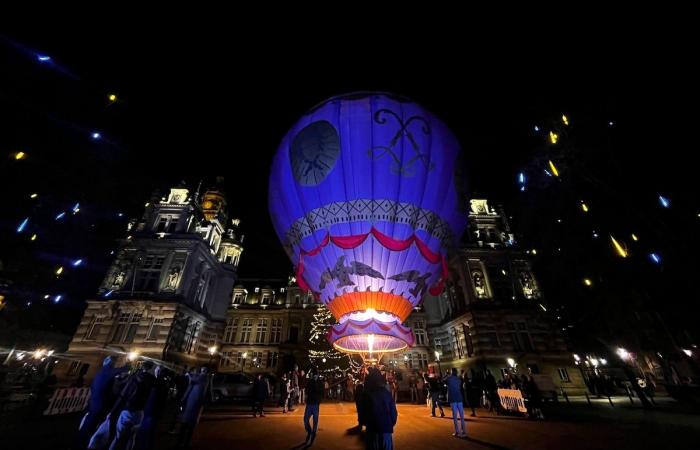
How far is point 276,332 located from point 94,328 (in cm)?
1611

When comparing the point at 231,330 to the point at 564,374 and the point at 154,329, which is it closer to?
the point at 154,329

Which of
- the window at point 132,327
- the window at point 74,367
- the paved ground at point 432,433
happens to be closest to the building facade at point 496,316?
the paved ground at point 432,433

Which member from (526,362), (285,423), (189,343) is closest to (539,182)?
(526,362)

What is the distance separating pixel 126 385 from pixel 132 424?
0.66 meters

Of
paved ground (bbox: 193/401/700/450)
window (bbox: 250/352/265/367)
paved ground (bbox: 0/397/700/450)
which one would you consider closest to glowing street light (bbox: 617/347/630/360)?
paved ground (bbox: 193/401/700/450)

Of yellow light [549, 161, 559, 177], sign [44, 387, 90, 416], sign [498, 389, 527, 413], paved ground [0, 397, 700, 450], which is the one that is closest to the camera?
paved ground [0, 397, 700, 450]

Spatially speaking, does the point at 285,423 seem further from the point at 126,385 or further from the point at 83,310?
the point at 83,310

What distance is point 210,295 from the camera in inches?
1219

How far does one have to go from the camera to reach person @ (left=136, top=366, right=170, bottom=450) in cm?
480

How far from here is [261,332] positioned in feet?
107

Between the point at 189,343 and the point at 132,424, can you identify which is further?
the point at 189,343

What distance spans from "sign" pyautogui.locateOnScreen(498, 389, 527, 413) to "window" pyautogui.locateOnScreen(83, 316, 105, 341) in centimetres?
2863

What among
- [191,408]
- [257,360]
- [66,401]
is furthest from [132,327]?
[191,408]

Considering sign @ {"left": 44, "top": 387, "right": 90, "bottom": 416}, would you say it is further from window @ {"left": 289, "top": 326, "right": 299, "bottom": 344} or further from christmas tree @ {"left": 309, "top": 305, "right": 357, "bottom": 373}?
window @ {"left": 289, "top": 326, "right": 299, "bottom": 344}
